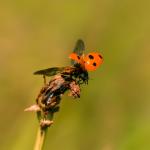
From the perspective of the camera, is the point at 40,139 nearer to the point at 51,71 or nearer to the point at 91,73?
the point at 51,71

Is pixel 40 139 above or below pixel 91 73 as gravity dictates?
below

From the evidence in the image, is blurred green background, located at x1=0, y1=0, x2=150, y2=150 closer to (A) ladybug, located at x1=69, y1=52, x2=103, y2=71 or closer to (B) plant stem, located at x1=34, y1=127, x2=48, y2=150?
(A) ladybug, located at x1=69, y1=52, x2=103, y2=71

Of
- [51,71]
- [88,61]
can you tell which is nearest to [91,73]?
[88,61]

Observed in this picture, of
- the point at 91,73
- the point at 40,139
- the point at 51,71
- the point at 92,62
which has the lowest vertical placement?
the point at 40,139

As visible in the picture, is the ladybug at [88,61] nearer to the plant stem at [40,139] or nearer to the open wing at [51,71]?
the open wing at [51,71]

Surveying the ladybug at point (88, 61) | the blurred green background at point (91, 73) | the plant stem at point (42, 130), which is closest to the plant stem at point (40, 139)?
the plant stem at point (42, 130)

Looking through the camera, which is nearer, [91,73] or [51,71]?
[51,71]

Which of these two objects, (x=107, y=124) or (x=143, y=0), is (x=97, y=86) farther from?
(x=143, y=0)

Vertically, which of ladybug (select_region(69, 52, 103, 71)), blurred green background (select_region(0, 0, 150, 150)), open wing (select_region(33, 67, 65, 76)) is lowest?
open wing (select_region(33, 67, 65, 76))

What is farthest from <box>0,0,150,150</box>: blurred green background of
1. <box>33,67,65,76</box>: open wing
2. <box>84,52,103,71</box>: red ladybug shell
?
<box>33,67,65,76</box>: open wing
